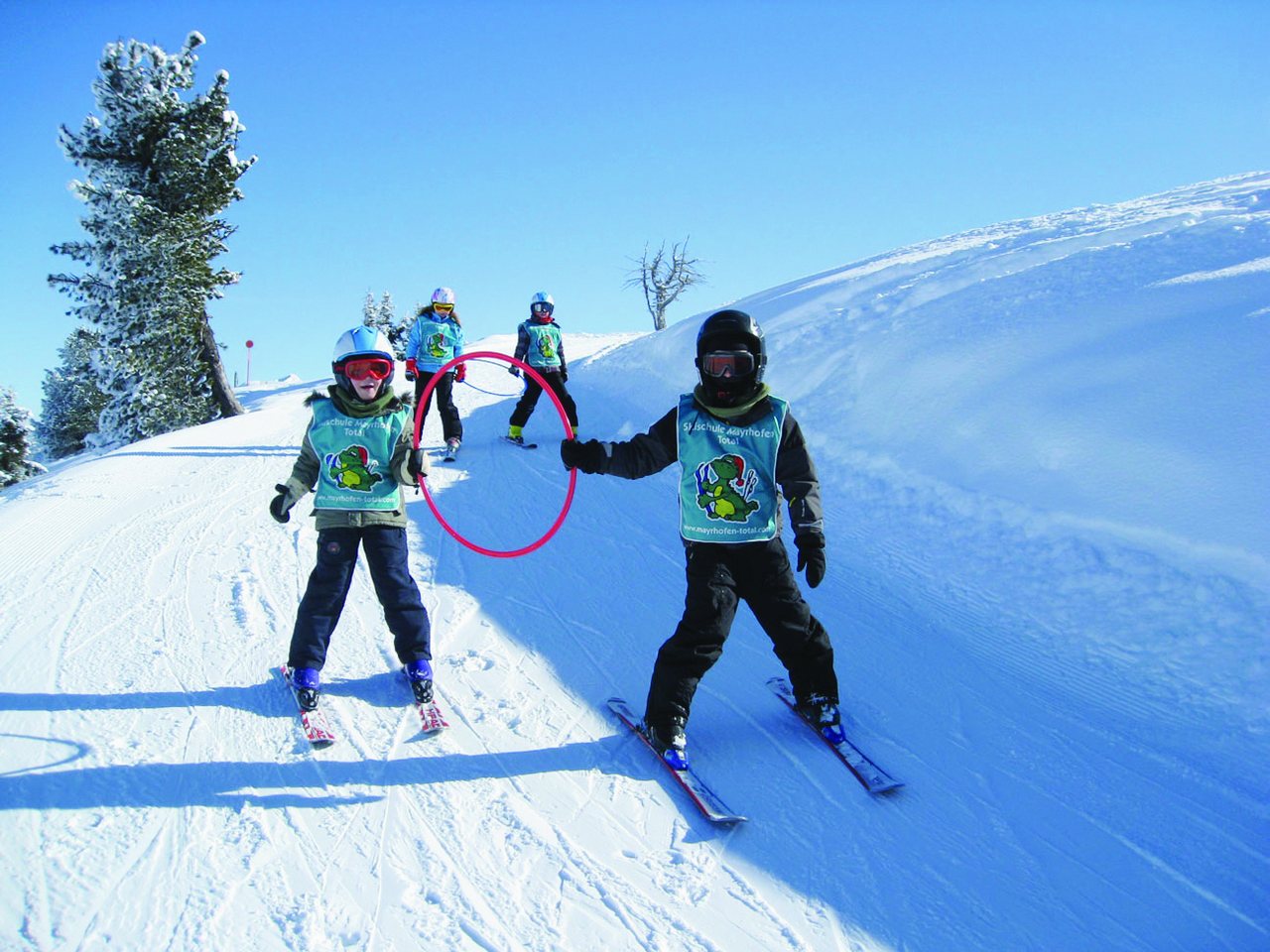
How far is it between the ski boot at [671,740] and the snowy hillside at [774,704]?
0.13 meters

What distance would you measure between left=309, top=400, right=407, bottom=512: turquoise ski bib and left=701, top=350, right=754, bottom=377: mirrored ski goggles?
172 centimetres

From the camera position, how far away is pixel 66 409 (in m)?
47.4

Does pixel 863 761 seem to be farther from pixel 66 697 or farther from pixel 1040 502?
pixel 66 697

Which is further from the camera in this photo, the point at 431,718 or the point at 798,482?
the point at 431,718

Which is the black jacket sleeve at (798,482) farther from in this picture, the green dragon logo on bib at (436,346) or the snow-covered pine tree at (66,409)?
the snow-covered pine tree at (66,409)

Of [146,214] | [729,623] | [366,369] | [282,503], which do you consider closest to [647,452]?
[729,623]

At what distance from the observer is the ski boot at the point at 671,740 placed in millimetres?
3506

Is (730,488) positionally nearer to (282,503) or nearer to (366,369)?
(366,369)

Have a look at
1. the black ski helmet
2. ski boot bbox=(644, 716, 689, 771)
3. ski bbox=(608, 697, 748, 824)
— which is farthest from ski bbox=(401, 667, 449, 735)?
the black ski helmet

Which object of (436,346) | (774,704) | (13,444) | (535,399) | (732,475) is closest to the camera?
(732,475)

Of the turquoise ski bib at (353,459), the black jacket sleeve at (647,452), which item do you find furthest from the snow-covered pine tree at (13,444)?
the black jacket sleeve at (647,452)

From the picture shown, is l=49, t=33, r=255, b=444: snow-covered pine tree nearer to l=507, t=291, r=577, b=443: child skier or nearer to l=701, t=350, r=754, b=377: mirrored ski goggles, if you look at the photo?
l=507, t=291, r=577, b=443: child skier

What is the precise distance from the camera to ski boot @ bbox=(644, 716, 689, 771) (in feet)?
11.5

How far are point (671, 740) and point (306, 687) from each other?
73.8 inches
